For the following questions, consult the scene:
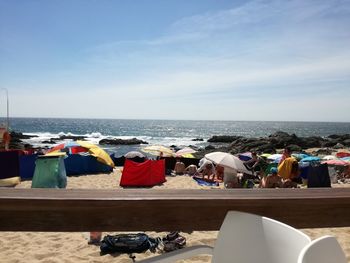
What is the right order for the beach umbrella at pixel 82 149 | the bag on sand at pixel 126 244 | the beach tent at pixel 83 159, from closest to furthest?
the bag on sand at pixel 126 244 → the beach tent at pixel 83 159 → the beach umbrella at pixel 82 149

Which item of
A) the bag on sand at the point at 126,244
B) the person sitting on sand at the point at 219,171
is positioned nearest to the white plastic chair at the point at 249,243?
the bag on sand at the point at 126,244

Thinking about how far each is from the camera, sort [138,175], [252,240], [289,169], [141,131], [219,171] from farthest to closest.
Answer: [141,131] < [219,171] < [138,175] < [289,169] < [252,240]

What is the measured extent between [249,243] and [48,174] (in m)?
8.26

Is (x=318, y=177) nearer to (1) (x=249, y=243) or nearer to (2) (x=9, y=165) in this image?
(2) (x=9, y=165)

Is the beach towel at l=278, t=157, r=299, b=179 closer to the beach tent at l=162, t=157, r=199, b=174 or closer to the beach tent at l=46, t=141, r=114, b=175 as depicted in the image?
the beach tent at l=162, t=157, r=199, b=174

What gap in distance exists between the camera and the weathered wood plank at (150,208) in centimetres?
136

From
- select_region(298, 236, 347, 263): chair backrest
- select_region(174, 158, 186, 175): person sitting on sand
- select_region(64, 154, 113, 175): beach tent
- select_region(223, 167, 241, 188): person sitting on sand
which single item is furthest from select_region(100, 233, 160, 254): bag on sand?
select_region(174, 158, 186, 175): person sitting on sand

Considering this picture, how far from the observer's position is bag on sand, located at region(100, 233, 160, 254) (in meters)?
4.38

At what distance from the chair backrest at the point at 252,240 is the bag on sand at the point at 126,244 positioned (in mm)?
3372

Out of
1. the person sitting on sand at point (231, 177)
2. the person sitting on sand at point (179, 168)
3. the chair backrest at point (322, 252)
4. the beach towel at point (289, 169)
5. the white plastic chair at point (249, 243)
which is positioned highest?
the chair backrest at point (322, 252)

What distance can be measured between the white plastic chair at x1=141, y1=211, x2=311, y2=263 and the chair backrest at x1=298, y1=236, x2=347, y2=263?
191 mm

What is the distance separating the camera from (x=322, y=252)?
0.97 metres

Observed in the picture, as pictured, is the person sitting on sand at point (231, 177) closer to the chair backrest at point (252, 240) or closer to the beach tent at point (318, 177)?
the beach tent at point (318, 177)

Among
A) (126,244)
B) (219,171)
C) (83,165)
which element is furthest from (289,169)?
(83,165)
